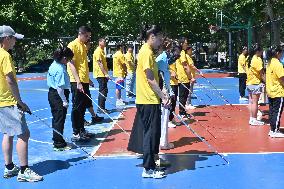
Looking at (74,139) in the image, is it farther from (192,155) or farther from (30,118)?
(30,118)

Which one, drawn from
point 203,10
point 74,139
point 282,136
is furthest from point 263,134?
point 203,10

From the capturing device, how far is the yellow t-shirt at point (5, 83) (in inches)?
247

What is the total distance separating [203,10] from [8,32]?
→ 3376 centimetres

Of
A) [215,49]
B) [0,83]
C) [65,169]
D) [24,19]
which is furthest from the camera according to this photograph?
[215,49]

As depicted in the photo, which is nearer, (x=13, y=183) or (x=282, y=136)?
(x=13, y=183)

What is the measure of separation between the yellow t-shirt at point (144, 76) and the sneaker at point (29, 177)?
1.70 meters

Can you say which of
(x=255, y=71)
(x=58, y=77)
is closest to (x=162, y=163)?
(x=58, y=77)

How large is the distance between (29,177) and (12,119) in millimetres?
812

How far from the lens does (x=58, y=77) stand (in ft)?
26.0

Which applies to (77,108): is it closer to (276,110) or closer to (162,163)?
(162,163)

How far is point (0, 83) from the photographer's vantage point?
6.40 m

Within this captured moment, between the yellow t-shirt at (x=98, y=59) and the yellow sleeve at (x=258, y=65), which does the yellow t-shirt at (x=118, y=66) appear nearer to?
the yellow t-shirt at (x=98, y=59)

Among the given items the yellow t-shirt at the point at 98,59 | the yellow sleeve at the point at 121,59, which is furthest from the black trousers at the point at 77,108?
the yellow sleeve at the point at 121,59

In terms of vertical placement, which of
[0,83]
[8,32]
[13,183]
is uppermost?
[8,32]
